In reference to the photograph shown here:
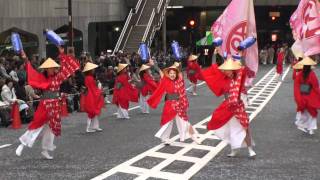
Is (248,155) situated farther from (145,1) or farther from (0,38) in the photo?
(145,1)

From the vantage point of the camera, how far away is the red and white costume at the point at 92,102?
13.9 m

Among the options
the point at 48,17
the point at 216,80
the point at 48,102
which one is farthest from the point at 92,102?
the point at 48,17

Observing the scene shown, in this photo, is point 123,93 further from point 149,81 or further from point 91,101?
point 91,101

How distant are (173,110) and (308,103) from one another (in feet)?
10.6

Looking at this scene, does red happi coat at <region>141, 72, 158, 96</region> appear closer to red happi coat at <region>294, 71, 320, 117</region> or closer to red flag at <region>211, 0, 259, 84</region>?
red flag at <region>211, 0, 259, 84</region>

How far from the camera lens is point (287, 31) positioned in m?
50.2

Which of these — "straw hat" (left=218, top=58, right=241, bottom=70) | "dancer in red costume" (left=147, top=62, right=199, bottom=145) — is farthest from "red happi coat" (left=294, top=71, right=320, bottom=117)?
"straw hat" (left=218, top=58, right=241, bottom=70)

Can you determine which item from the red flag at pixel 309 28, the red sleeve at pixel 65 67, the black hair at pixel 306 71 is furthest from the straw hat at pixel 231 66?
the red flag at pixel 309 28

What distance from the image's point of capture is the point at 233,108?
10.4 m

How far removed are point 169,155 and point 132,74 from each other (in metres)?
9.63

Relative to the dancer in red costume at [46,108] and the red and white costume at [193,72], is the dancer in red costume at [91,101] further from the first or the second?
the red and white costume at [193,72]

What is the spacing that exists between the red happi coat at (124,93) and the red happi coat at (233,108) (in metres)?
6.16

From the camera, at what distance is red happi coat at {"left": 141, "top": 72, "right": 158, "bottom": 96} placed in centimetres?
1725

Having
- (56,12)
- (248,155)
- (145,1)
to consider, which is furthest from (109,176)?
(145,1)
